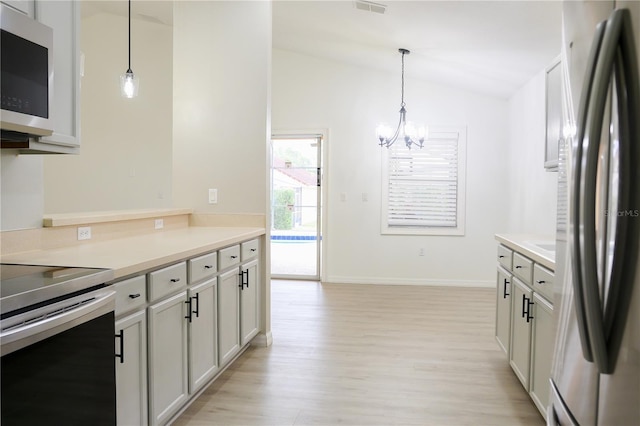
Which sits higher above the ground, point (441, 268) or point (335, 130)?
point (335, 130)

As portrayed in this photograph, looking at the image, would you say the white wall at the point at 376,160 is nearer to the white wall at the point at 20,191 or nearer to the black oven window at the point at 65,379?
the white wall at the point at 20,191

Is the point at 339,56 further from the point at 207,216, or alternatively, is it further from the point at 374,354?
the point at 374,354

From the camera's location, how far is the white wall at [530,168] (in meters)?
4.41

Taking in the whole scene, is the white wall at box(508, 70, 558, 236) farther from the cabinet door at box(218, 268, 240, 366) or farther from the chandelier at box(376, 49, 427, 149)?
the cabinet door at box(218, 268, 240, 366)

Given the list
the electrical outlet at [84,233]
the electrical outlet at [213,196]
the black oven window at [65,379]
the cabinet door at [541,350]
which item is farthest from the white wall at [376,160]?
the black oven window at [65,379]

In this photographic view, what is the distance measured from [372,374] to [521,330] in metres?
1.00

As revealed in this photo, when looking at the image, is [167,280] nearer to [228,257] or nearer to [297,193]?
[228,257]

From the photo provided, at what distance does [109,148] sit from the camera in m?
5.93

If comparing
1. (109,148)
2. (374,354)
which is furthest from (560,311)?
(109,148)

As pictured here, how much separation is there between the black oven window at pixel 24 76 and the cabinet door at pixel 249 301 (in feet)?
5.65

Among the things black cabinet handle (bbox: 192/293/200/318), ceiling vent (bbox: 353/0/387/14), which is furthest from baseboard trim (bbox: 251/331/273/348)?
ceiling vent (bbox: 353/0/387/14)

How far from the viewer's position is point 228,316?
291 cm

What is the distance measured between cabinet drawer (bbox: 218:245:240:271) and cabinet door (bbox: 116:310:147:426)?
0.84m

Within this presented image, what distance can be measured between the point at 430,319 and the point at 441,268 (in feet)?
5.80
